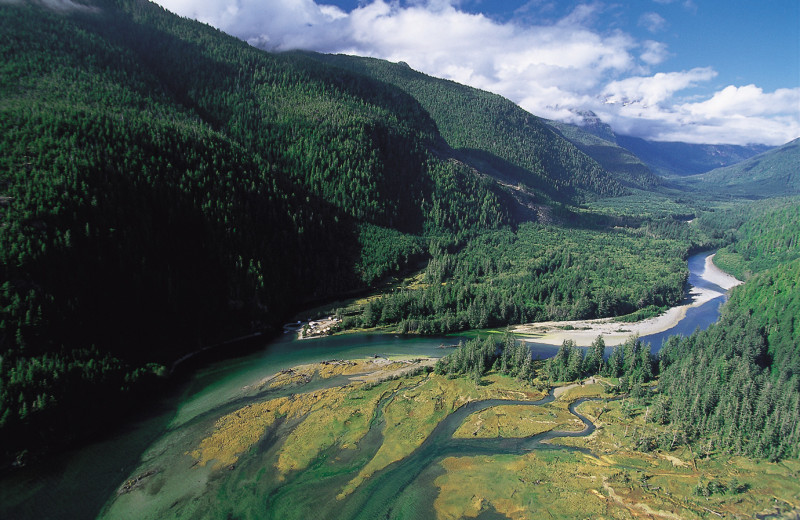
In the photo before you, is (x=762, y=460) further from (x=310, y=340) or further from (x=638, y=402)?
(x=310, y=340)

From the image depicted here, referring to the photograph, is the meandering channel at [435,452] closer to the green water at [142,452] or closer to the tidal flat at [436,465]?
the tidal flat at [436,465]

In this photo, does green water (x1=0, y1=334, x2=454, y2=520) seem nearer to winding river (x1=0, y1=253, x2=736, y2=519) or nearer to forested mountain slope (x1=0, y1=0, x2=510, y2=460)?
winding river (x1=0, y1=253, x2=736, y2=519)

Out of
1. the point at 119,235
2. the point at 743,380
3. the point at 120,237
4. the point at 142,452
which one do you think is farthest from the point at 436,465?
the point at 119,235

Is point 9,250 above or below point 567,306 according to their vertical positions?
above

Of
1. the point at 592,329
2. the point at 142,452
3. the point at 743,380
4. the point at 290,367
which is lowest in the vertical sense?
the point at 142,452

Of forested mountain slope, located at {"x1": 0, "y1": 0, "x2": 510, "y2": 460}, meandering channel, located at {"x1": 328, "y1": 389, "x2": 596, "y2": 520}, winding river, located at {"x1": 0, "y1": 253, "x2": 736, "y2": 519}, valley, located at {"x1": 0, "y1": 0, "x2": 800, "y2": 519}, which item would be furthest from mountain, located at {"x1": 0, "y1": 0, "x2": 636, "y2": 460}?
meandering channel, located at {"x1": 328, "y1": 389, "x2": 596, "y2": 520}

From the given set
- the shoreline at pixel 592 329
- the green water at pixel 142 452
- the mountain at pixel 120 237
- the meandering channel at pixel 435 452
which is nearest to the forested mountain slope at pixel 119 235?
the mountain at pixel 120 237

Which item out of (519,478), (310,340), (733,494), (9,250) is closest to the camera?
(733,494)

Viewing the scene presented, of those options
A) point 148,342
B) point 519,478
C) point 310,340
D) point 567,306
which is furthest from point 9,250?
point 567,306

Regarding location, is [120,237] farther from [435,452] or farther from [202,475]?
[435,452]
